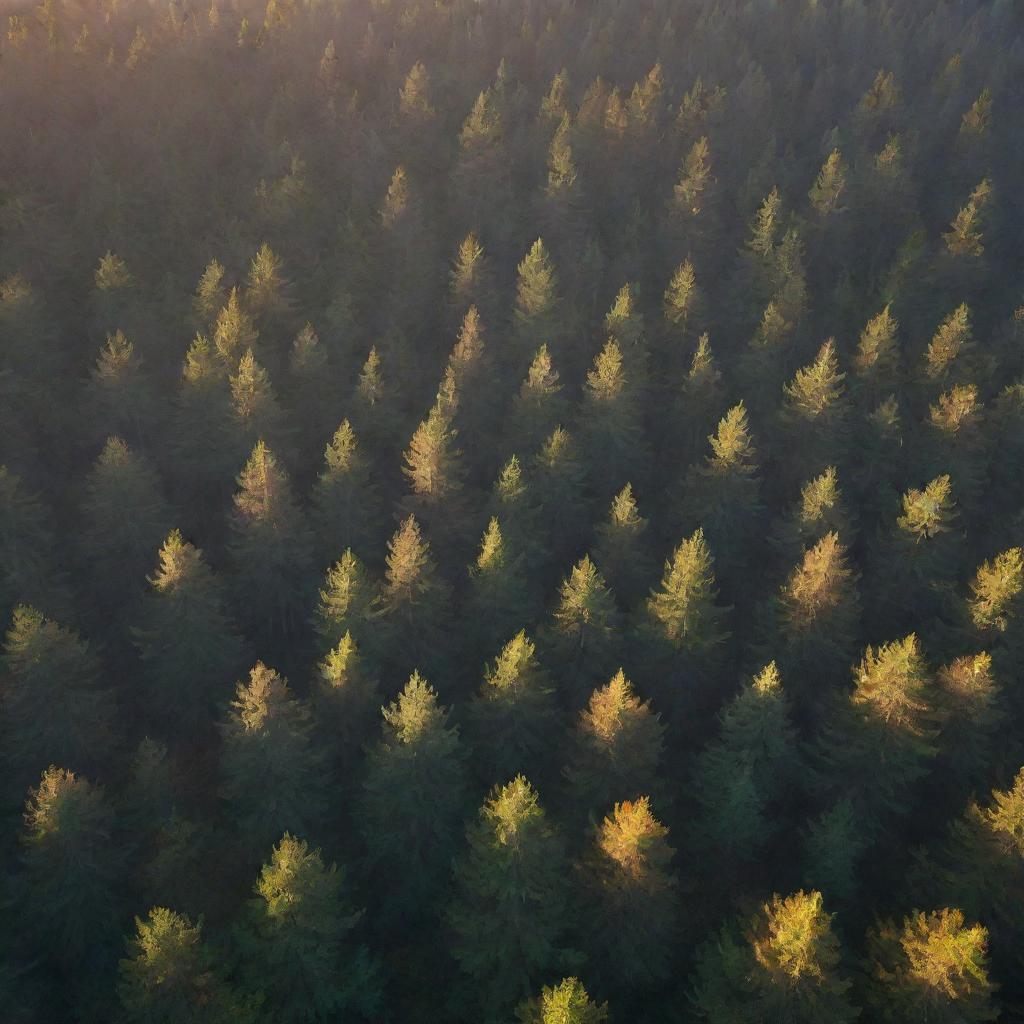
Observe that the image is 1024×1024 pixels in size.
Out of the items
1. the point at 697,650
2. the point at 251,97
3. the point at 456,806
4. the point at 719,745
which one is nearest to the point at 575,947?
the point at 456,806

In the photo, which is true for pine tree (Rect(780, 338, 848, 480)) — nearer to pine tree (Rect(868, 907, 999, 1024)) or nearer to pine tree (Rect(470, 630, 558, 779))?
pine tree (Rect(470, 630, 558, 779))

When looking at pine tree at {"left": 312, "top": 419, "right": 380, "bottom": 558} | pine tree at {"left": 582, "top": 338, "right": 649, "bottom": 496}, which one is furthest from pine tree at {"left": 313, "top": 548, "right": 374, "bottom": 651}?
pine tree at {"left": 582, "top": 338, "right": 649, "bottom": 496}

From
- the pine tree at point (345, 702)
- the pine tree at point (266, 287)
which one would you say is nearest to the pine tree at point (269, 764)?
the pine tree at point (345, 702)

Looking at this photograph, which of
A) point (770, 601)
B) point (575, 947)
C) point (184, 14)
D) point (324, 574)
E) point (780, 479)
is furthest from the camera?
point (184, 14)

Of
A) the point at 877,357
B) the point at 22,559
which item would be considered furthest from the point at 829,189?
the point at 22,559

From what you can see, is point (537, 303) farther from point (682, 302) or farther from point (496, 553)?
point (496, 553)

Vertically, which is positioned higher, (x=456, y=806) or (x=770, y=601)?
(x=770, y=601)

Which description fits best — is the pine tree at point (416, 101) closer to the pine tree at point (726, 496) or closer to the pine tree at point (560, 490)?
the pine tree at point (560, 490)

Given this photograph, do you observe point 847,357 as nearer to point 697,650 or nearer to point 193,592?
point 697,650
